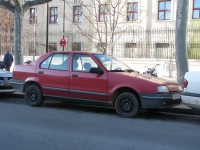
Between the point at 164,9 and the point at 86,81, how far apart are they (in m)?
21.3

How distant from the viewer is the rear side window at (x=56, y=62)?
884 centimetres

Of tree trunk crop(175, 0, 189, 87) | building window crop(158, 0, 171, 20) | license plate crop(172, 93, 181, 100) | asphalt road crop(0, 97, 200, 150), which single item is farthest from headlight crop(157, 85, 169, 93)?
building window crop(158, 0, 171, 20)

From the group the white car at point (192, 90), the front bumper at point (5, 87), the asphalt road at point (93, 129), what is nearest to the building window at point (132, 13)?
the front bumper at point (5, 87)

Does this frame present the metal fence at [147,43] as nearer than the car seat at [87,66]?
No

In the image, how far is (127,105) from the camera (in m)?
7.89

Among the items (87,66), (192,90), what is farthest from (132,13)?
(192,90)

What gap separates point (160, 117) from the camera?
8195 mm

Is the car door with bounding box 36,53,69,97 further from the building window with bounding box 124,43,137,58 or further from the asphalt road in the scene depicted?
the building window with bounding box 124,43,137,58

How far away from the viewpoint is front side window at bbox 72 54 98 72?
8391mm

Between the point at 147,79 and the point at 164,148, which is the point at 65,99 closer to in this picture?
the point at 147,79

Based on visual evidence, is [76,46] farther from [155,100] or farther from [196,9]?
[155,100]

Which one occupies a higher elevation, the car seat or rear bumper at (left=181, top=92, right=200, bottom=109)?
the car seat

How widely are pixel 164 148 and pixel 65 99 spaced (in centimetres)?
402

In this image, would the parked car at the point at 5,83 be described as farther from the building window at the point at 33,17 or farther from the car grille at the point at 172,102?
the building window at the point at 33,17
